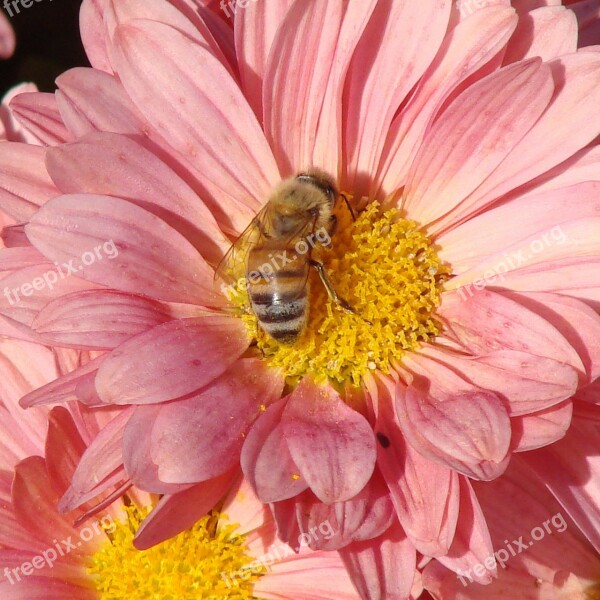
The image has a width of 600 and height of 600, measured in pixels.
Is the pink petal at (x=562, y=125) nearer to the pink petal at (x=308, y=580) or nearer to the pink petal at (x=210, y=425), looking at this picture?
the pink petal at (x=210, y=425)

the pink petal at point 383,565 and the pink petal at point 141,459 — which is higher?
the pink petal at point 141,459

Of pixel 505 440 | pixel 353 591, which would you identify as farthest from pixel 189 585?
pixel 505 440

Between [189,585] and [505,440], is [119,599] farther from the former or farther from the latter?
[505,440]

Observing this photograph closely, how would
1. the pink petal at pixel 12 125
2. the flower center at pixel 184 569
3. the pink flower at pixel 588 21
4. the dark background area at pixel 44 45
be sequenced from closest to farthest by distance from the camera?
1. the flower center at pixel 184 569
2. the pink flower at pixel 588 21
3. the pink petal at pixel 12 125
4. the dark background area at pixel 44 45

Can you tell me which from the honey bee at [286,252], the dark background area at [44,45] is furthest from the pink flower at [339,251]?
the dark background area at [44,45]

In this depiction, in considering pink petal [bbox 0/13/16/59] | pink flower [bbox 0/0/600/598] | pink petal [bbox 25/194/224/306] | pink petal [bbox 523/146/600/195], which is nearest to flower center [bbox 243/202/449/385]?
pink flower [bbox 0/0/600/598]

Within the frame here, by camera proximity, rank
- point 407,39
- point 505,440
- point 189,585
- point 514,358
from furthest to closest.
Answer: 1. point 189,585
2. point 407,39
3. point 514,358
4. point 505,440
